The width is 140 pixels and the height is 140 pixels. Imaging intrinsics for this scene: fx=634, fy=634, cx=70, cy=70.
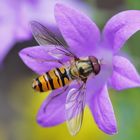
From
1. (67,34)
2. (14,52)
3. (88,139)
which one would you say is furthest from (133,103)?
(14,52)

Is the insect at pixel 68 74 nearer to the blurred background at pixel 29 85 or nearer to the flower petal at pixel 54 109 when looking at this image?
the flower petal at pixel 54 109

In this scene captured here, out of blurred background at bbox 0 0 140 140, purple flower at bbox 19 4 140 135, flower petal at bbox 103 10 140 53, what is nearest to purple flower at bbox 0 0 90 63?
blurred background at bbox 0 0 140 140

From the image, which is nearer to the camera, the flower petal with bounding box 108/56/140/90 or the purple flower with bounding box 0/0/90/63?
the flower petal with bounding box 108/56/140/90

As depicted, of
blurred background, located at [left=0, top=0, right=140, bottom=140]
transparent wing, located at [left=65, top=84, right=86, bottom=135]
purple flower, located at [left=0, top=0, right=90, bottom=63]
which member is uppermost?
transparent wing, located at [left=65, top=84, right=86, bottom=135]

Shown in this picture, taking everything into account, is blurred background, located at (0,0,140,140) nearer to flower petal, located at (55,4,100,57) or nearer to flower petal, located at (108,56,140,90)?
flower petal, located at (55,4,100,57)

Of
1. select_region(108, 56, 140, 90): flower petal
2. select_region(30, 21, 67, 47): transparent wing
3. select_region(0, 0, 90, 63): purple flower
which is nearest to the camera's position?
select_region(108, 56, 140, 90): flower petal

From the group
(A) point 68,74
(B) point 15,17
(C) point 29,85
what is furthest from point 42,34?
(C) point 29,85

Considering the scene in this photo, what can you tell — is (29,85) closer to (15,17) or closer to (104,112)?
(15,17)

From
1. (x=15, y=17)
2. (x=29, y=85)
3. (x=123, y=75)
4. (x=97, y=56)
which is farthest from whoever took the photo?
(x=29, y=85)
